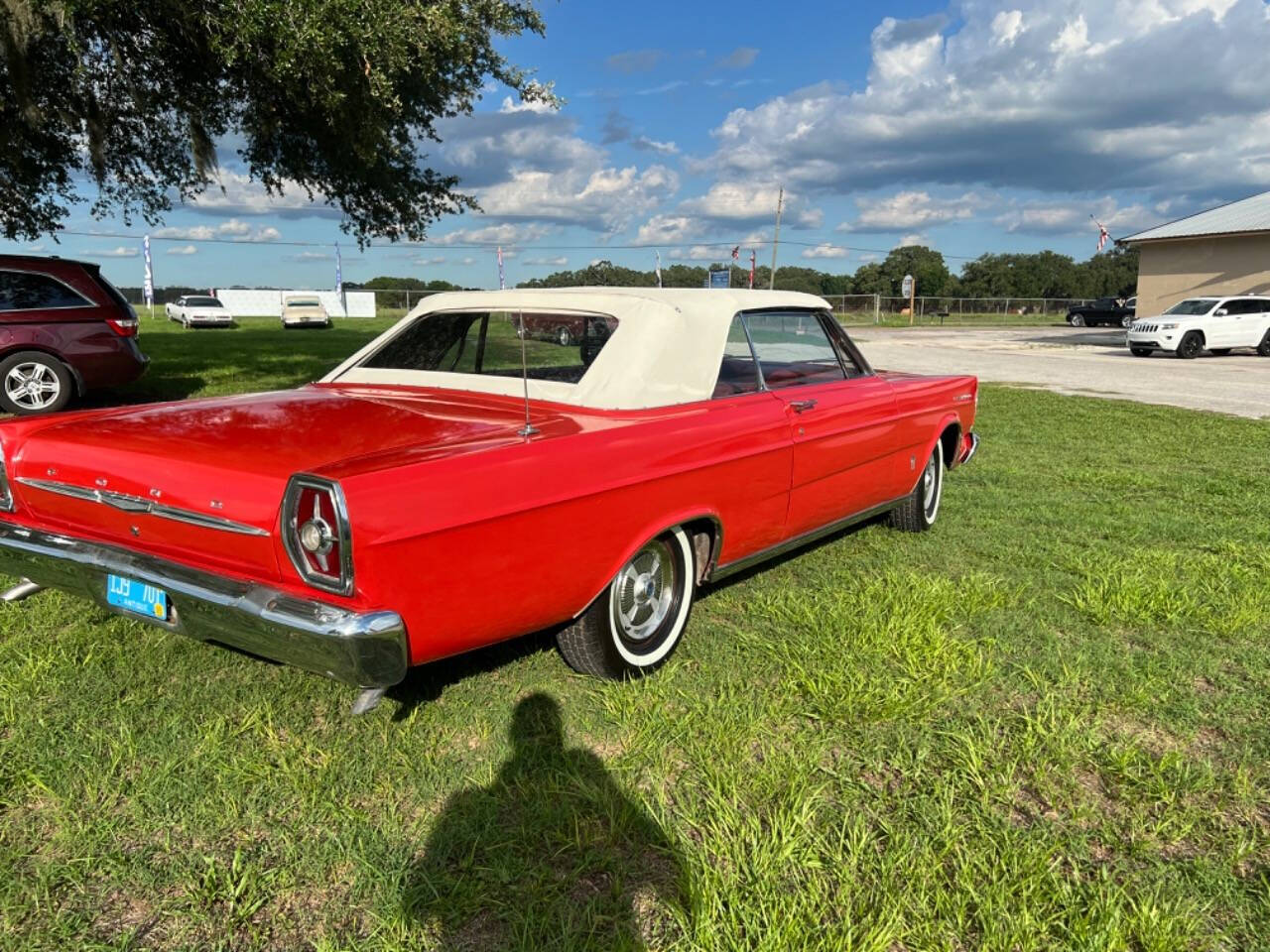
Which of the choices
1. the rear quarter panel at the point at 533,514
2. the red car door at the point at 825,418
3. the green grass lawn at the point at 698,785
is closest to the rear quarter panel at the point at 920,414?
the red car door at the point at 825,418

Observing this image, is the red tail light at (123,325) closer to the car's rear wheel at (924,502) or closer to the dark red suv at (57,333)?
the dark red suv at (57,333)

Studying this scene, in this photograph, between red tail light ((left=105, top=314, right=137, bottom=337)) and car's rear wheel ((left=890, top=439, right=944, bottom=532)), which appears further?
red tail light ((left=105, top=314, right=137, bottom=337))

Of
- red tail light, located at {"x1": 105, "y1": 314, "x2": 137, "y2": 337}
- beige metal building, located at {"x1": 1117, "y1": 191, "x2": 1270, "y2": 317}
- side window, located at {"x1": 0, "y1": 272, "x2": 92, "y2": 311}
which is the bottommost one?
red tail light, located at {"x1": 105, "y1": 314, "x2": 137, "y2": 337}

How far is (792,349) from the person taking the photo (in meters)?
4.16

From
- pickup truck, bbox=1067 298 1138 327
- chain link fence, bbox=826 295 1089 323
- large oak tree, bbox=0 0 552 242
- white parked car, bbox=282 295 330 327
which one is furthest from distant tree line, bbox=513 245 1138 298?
large oak tree, bbox=0 0 552 242

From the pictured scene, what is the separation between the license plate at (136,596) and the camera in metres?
2.56

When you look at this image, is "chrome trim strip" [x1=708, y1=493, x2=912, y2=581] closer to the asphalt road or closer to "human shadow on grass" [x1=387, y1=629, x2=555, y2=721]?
"human shadow on grass" [x1=387, y1=629, x2=555, y2=721]

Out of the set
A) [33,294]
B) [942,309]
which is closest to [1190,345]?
[33,294]

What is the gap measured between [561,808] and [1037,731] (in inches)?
60.8

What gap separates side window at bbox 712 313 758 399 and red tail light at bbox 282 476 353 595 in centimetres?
185

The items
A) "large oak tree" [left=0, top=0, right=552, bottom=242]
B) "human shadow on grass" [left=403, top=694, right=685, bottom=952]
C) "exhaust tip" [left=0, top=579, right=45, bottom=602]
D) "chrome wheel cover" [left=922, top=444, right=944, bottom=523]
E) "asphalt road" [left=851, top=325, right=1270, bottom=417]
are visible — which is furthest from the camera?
"asphalt road" [left=851, top=325, right=1270, bottom=417]

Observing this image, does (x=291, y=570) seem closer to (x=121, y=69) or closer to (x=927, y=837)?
(x=927, y=837)

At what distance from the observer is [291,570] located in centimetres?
234

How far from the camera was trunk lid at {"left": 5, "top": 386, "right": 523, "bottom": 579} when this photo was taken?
94.9 inches
